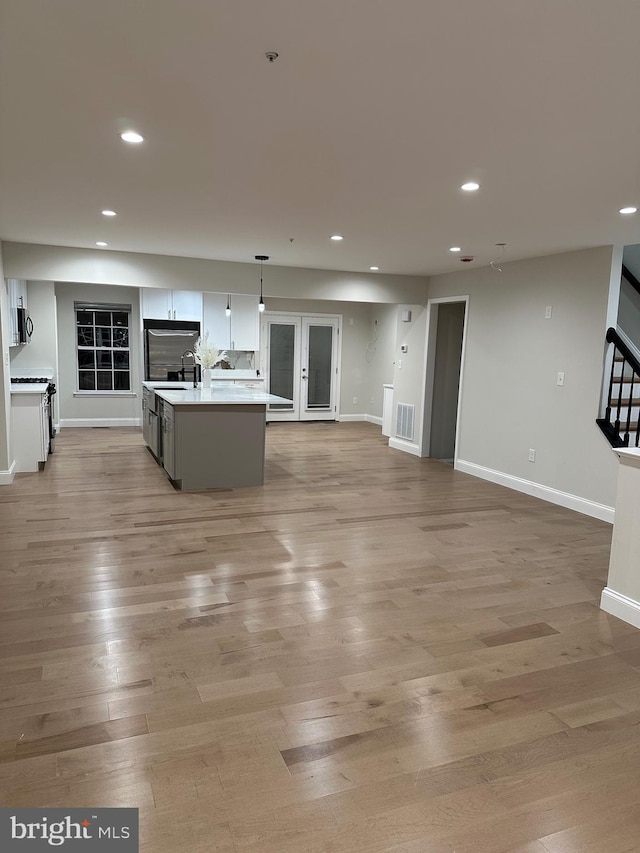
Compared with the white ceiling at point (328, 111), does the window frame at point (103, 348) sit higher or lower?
lower

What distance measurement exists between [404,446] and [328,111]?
6170 mm

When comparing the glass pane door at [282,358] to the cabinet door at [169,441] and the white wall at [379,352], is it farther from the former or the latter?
the cabinet door at [169,441]

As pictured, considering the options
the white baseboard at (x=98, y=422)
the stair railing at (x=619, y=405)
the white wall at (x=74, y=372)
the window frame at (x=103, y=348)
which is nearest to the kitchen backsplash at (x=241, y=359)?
the white wall at (x=74, y=372)

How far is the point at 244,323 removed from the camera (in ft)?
30.5

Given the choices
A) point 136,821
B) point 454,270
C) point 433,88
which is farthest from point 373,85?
point 454,270

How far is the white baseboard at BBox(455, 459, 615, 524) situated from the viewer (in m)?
4.98

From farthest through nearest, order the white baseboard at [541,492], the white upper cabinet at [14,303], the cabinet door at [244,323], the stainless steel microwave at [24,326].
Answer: the cabinet door at [244,323], the stainless steel microwave at [24,326], the white upper cabinet at [14,303], the white baseboard at [541,492]

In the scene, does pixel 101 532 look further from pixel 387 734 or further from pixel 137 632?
pixel 387 734

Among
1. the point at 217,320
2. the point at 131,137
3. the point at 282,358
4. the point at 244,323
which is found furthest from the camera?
the point at 282,358

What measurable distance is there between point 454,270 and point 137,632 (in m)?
5.74

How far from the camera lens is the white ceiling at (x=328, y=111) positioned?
5.48ft

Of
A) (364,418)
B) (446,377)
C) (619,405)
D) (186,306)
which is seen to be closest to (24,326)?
(186,306)

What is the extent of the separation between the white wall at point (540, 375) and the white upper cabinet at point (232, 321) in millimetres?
3731

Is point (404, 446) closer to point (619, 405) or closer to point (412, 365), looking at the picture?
point (412, 365)
